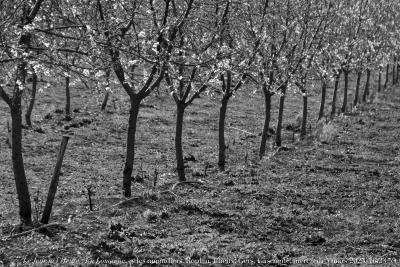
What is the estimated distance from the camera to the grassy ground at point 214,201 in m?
9.38

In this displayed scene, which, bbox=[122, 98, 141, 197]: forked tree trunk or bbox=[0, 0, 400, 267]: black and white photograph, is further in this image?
bbox=[122, 98, 141, 197]: forked tree trunk

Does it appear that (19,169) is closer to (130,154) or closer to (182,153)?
(130,154)

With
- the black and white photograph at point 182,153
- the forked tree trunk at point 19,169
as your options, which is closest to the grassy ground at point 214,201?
the black and white photograph at point 182,153

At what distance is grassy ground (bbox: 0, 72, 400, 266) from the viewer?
369 inches

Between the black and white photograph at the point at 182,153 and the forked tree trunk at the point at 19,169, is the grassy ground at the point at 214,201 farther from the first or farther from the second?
the forked tree trunk at the point at 19,169

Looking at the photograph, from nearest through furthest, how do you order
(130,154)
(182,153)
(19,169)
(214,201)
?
(19,169) → (214,201) → (130,154) → (182,153)

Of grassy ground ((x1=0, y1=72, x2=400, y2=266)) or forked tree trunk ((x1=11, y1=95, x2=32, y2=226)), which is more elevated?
forked tree trunk ((x1=11, y1=95, x2=32, y2=226))

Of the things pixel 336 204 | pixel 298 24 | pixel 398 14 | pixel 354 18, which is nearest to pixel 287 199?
pixel 336 204

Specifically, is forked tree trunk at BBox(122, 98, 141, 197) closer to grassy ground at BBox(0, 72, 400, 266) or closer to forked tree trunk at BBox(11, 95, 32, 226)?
grassy ground at BBox(0, 72, 400, 266)

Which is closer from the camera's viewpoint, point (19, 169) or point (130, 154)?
point (19, 169)

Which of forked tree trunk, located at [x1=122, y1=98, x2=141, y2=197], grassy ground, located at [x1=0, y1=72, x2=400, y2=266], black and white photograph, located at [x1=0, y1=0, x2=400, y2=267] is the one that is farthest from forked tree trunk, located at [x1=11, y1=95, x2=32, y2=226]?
forked tree trunk, located at [x1=122, y1=98, x2=141, y2=197]

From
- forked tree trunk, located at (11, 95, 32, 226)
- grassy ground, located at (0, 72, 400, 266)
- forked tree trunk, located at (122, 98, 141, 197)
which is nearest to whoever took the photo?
grassy ground, located at (0, 72, 400, 266)

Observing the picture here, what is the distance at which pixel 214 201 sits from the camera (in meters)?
13.8

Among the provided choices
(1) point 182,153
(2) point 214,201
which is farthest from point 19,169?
(1) point 182,153
